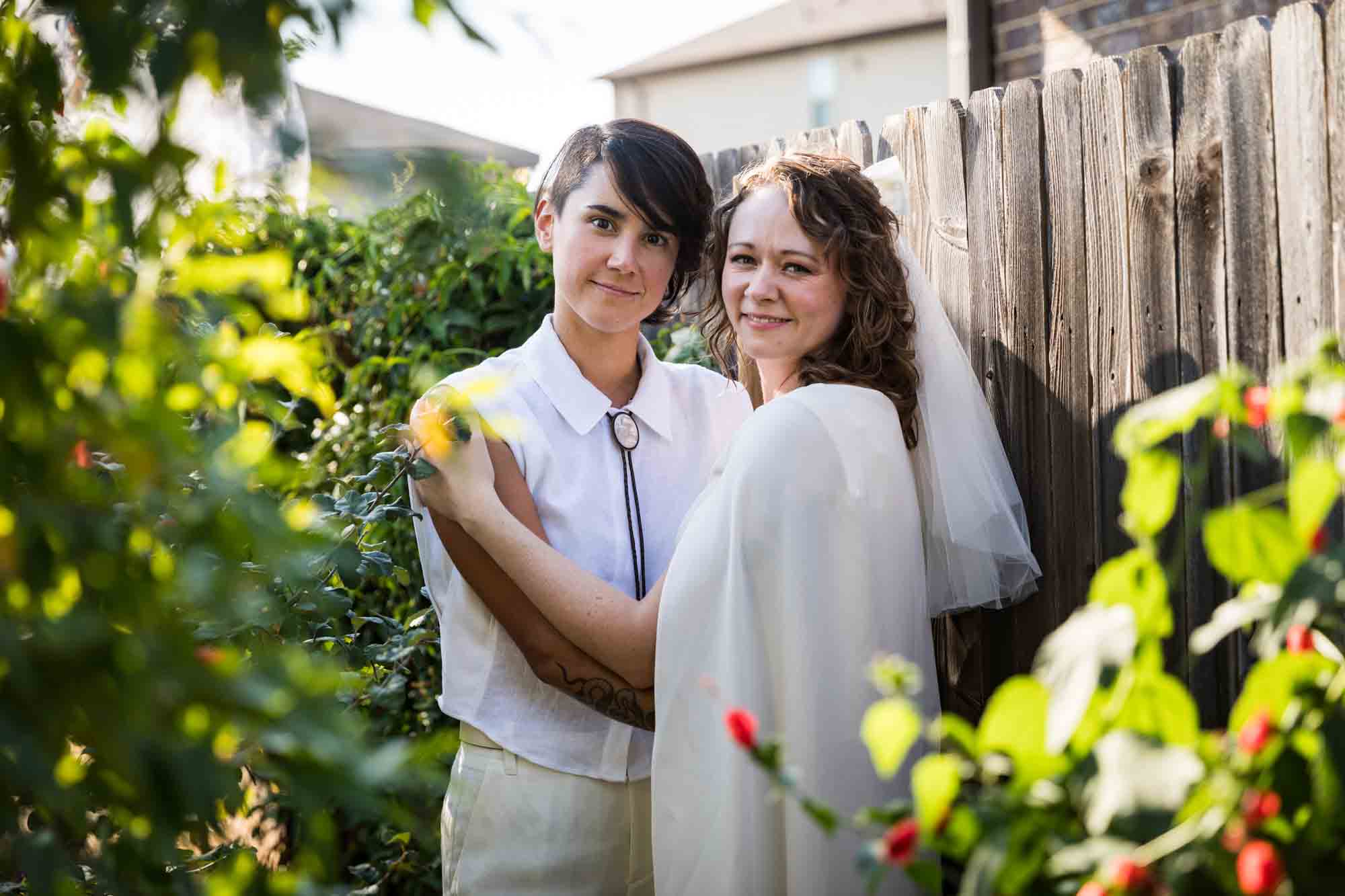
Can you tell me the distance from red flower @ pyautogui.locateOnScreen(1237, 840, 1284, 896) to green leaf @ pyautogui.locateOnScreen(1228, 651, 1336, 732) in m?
0.12

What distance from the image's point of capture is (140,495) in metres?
0.83

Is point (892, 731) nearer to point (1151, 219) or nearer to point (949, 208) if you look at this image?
point (1151, 219)

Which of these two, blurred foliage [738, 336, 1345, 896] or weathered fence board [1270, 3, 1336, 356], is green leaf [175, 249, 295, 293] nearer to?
blurred foliage [738, 336, 1345, 896]

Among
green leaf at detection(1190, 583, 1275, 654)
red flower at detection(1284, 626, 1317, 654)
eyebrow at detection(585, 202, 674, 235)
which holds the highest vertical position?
eyebrow at detection(585, 202, 674, 235)

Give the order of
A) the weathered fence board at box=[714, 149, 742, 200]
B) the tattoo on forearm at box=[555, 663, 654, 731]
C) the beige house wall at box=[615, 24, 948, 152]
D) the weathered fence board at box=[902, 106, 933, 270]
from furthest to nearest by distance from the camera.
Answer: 1. the beige house wall at box=[615, 24, 948, 152]
2. the weathered fence board at box=[714, 149, 742, 200]
3. the weathered fence board at box=[902, 106, 933, 270]
4. the tattoo on forearm at box=[555, 663, 654, 731]

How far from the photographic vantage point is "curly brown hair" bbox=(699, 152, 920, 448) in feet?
7.14

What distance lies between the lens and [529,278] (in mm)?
3652

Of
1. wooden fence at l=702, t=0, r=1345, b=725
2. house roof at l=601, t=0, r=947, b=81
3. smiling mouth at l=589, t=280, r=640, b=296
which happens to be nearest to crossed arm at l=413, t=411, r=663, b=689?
smiling mouth at l=589, t=280, r=640, b=296

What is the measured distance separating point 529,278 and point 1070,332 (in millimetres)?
1950

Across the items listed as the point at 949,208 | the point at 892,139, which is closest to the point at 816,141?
the point at 892,139

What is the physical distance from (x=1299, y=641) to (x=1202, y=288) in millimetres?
1042

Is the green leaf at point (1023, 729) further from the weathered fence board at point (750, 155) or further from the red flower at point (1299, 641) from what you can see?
the weathered fence board at point (750, 155)

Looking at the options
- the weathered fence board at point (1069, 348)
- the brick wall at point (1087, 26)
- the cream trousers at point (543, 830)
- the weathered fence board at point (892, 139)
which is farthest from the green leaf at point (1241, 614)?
the brick wall at point (1087, 26)

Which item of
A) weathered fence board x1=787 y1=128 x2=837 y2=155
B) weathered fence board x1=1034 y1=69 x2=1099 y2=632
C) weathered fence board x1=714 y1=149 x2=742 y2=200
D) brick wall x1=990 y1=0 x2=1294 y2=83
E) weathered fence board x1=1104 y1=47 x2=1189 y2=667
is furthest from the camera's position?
brick wall x1=990 y1=0 x2=1294 y2=83
